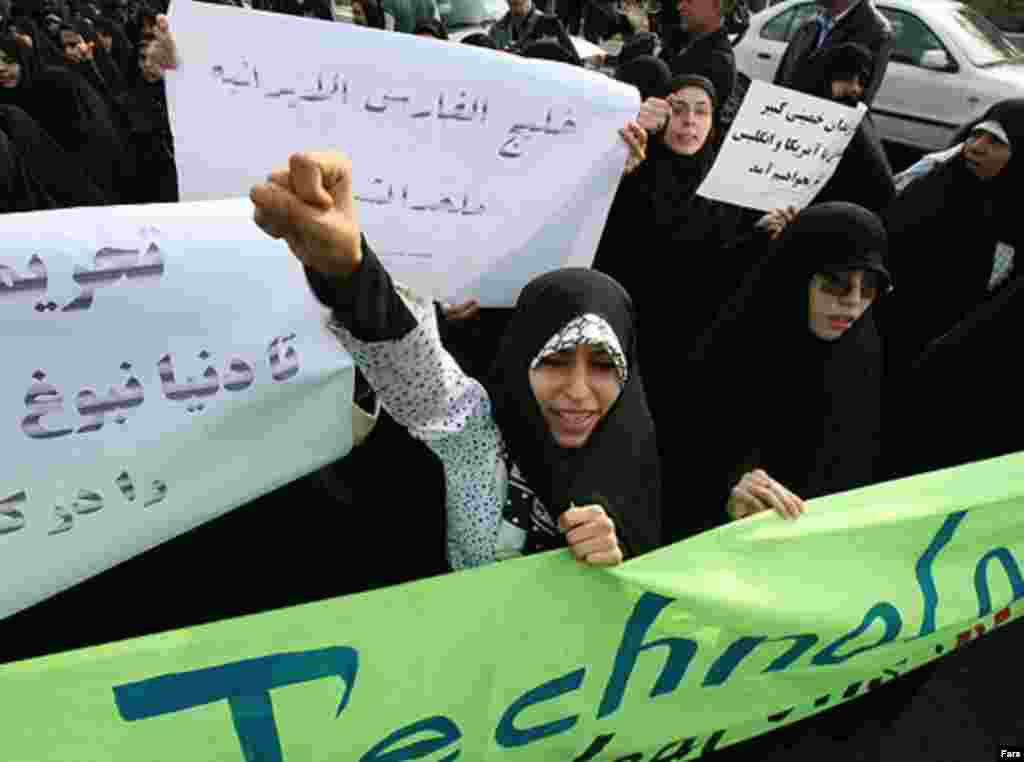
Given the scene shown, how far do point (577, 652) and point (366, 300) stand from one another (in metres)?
0.75

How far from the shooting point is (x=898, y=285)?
3.10 m

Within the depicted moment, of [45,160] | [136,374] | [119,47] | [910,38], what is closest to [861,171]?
[136,374]

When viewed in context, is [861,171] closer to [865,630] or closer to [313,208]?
[865,630]

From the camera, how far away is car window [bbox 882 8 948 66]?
721 centimetres

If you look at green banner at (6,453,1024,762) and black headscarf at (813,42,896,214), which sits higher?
black headscarf at (813,42,896,214)

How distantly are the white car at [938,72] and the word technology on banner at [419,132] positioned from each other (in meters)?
5.65

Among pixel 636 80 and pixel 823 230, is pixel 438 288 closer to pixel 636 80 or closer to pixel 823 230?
pixel 823 230

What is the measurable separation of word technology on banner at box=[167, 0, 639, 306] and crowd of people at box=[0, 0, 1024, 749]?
10 cm

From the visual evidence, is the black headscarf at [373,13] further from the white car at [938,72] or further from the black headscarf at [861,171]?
the black headscarf at [861,171]

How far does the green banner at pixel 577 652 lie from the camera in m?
1.16

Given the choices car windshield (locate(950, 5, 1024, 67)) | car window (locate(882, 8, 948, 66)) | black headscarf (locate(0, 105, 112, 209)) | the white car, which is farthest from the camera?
car window (locate(882, 8, 948, 66))

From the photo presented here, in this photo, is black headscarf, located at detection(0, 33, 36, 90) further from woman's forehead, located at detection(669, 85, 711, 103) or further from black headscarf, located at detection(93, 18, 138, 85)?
woman's forehead, located at detection(669, 85, 711, 103)

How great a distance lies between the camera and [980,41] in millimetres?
7109

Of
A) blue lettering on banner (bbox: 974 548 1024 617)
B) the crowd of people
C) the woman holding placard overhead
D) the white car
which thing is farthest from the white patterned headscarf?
the white car
